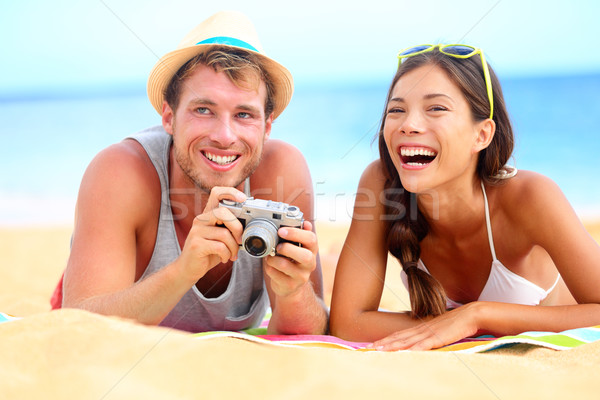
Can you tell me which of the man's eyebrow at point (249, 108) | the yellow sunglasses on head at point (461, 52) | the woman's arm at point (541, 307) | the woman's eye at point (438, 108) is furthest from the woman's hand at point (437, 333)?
the man's eyebrow at point (249, 108)

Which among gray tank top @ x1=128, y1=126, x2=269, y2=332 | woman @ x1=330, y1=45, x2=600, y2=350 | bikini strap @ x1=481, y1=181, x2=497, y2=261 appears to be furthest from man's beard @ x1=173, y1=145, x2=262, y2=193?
bikini strap @ x1=481, y1=181, x2=497, y2=261

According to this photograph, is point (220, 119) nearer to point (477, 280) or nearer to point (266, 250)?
point (266, 250)

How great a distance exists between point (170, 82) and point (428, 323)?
5.88 feet

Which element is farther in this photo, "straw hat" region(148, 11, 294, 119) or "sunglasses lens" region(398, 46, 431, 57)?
"sunglasses lens" region(398, 46, 431, 57)

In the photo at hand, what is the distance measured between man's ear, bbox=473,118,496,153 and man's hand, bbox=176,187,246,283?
1.28m

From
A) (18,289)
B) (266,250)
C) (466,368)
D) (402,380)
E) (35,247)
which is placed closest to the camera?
(402,380)

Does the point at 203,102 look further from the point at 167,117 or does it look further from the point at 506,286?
the point at 506,286

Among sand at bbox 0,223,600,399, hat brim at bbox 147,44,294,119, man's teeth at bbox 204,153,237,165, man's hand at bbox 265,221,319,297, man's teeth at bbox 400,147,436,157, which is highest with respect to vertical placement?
hat brim at bbox 147,44,294,119

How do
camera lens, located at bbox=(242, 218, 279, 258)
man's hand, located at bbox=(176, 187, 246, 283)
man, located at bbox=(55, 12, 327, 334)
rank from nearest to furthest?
1. camera lens, located at bbox=(242, 218, 279, 258)
2. man's hand, located at bbox=(176, 187, 246, 283)
3. man, located at bbox=(55, 12, 327, 334)

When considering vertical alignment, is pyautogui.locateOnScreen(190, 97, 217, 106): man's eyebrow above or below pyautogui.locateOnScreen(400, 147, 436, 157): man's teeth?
above

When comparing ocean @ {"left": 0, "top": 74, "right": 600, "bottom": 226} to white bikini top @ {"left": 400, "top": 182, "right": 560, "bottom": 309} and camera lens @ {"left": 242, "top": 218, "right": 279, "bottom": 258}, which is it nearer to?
white bikini top @ {"left": 400, "top": 182, "right": 560, "bottom": 309}

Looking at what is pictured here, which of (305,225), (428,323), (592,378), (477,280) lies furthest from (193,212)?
(592,378)

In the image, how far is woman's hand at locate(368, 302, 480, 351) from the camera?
222 centimetres

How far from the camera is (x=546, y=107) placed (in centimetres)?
1467
